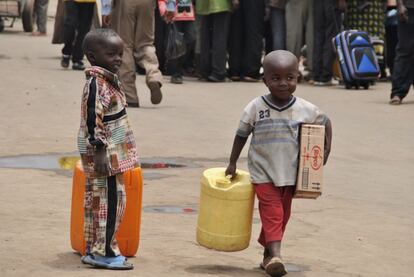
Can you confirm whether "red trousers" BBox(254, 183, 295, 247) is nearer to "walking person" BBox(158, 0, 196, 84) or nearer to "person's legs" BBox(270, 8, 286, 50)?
"walking person" BBox(158, 0, 196, 84)

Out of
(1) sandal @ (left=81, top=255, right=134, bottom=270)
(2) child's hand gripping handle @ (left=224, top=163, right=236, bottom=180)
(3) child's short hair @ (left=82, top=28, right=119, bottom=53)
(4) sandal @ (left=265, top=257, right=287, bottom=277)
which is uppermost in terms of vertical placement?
(3) child's short hair @ (left=82, top=28, right=119, bottom=53)

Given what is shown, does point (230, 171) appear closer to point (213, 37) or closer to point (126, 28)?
point (126, 28)

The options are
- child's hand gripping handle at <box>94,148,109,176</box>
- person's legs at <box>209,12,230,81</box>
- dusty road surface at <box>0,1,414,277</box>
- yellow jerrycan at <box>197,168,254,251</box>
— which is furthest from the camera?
person's legs at <box>209,12,230,81</box>

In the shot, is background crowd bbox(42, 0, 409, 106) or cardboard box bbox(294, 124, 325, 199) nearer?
cardboard box bbox(294, 124, 325, 199)

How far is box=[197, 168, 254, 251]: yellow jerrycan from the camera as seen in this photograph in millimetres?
6605

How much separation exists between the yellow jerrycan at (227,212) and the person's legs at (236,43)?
1206cm

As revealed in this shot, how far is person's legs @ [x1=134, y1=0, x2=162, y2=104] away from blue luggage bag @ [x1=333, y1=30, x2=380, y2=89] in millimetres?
4162

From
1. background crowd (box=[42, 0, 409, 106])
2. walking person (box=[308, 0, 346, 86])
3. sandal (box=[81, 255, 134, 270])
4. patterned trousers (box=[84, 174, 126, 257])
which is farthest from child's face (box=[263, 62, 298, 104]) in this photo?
walking person (box=[308, 0, 346, 86])

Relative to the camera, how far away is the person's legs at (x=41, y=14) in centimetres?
2752

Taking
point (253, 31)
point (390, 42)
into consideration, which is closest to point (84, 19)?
point (253, 31)

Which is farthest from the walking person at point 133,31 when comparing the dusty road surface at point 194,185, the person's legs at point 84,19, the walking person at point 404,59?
the person's legs at point 84,19

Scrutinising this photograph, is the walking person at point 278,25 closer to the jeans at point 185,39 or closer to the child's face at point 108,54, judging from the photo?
the jeans at point 185,39

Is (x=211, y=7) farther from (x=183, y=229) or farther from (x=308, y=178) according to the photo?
(x=308, y=178)

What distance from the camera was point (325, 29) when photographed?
18.1 meters
